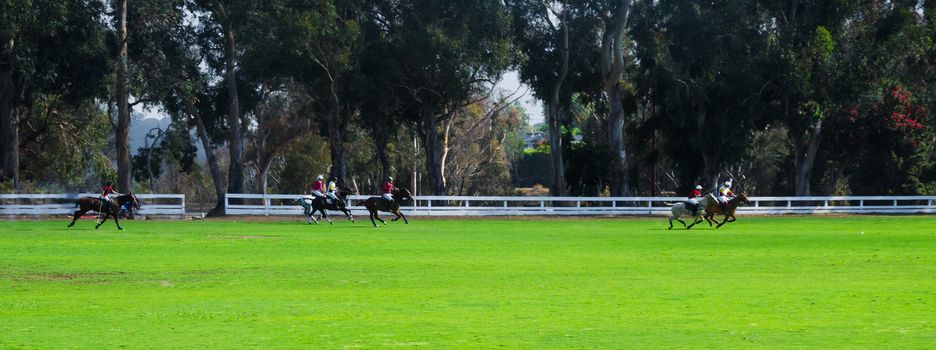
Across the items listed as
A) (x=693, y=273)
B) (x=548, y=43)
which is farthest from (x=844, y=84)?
(x=693, y=273)

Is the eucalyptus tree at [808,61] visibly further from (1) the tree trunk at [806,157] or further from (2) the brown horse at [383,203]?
(2) the brown horse at [383,203]

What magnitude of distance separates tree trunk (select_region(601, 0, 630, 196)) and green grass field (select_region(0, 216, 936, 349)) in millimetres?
35857

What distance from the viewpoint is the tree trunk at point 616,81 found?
67125 mm

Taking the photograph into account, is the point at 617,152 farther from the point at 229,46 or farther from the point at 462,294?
the point at 462,294

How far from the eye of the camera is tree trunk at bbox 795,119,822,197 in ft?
241

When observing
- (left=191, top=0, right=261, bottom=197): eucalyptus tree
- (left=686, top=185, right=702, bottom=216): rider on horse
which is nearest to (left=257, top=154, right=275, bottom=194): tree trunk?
(left=191, top=0, right=261, bottom=197): eucalyptus tree

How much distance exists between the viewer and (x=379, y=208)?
45.0m

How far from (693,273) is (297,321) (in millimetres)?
9054

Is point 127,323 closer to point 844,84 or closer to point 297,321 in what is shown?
point 297,321

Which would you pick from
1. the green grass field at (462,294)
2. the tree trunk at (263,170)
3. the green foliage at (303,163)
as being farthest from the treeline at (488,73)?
the green grass field at (462,294)

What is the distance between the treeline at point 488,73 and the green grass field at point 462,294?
1211 inches

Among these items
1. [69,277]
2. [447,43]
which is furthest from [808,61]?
[69,277]

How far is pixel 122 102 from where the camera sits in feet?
199

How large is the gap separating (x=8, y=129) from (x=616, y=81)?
2986cm
